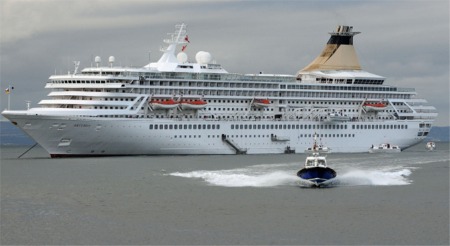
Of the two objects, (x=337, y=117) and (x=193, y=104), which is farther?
(x=337, y=117)

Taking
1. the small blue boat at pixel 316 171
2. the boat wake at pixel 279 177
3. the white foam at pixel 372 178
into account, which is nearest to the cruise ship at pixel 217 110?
the boat wake at pixel 279 177

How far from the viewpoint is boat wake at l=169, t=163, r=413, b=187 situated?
213 feet

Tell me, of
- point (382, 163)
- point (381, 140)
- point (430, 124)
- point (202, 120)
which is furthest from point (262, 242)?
point (430, 124)

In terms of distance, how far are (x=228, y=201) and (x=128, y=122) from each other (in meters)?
33.7

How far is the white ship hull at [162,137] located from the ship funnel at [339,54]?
30.5 feet

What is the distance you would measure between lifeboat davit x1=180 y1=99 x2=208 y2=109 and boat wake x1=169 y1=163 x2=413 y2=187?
16.9 meters

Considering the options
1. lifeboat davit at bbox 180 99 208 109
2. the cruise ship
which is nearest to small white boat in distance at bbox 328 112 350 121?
the cruise ship

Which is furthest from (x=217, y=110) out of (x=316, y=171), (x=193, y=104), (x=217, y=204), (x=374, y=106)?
(x=217, y=204)

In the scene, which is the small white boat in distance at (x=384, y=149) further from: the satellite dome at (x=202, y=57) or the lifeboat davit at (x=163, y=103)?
the lifeboat davit at (x=163, y=103)

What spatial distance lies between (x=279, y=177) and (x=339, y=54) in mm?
46343

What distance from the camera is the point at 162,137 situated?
89750 millimetres

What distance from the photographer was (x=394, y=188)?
6347 cm

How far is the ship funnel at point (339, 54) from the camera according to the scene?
110 metres

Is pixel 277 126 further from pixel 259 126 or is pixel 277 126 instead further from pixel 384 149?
pixel 384 149
